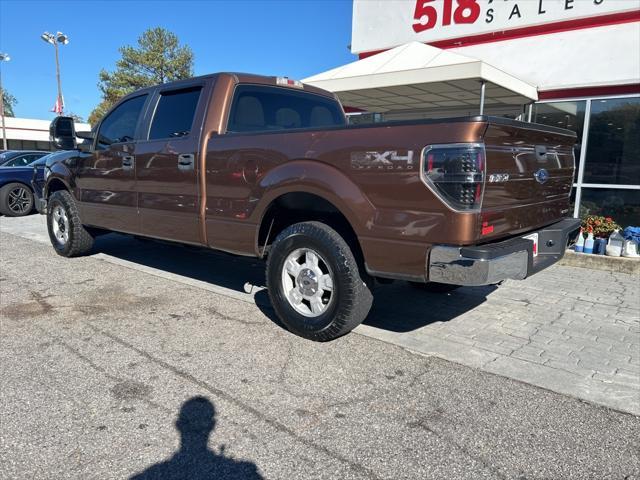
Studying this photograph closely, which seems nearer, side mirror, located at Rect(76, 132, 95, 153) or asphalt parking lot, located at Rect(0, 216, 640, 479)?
asphalt parking lot, located at Rect(0, 216, 640, 479)

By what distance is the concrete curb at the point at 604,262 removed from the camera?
6.53m

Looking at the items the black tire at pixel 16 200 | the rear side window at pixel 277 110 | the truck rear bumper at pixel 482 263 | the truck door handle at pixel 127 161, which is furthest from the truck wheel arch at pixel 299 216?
the black tire at pixel 16 200

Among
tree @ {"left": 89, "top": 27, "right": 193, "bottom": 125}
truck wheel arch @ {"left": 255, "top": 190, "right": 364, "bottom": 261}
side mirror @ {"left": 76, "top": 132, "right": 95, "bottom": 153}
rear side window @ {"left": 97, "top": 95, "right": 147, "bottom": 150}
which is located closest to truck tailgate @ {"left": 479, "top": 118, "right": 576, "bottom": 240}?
truck wheel arch @ {"left": 255, "top": 190, "right": 364, "bottom": 261}

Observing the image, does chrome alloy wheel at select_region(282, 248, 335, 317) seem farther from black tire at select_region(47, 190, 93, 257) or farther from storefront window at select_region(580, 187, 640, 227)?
storefront window at select_region(580, 187, 640, 227)

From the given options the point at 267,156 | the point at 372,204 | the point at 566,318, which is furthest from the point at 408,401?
the point at 566,318

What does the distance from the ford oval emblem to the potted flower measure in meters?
4.21

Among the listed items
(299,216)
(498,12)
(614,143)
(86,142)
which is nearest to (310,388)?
(299,216)

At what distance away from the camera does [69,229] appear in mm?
6391

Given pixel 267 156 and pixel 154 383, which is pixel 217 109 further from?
pixel 154 383

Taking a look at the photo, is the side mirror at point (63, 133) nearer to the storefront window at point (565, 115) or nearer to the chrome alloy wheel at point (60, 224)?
the chrome alloy wheel at point (60, 224)

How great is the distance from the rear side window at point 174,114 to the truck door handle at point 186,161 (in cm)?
22

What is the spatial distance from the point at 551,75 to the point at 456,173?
6.79 metres

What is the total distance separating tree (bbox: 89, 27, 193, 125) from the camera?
41375 millimetres

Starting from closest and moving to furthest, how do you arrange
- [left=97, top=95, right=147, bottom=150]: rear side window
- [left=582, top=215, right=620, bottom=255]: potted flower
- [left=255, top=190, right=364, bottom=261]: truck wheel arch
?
[left=255, top=190, right=364, bottom=261]: truck wheel arch → [left=97, top=95, right=147, bottom=150]: rear side window → [left=582, top=215, right=620, bottom=255]: potted flower
